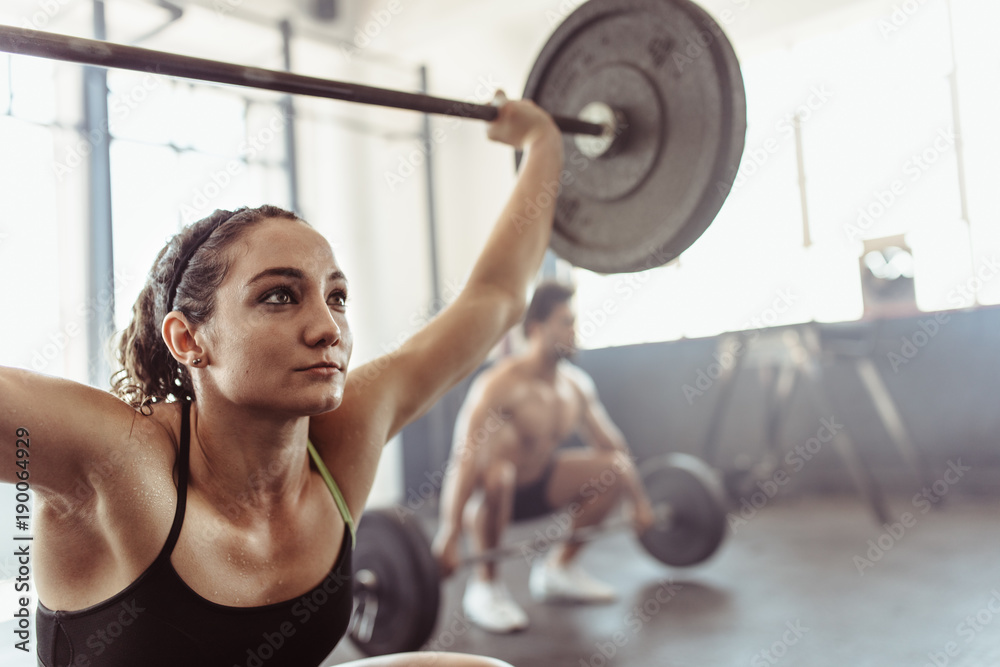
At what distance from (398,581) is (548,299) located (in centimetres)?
148

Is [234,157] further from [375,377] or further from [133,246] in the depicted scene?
[375,377]

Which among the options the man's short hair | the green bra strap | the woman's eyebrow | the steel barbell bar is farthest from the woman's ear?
the man's short hair

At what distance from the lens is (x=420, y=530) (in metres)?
2.55

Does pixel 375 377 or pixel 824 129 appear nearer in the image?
pixel 375 377

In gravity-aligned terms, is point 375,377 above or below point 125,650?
above

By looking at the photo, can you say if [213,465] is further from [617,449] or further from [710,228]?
[710,228]

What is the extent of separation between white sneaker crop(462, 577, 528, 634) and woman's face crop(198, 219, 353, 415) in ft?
6.95

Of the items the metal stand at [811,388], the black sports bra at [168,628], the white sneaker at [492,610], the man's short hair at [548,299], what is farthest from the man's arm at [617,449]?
the black sports bra at [168,628]

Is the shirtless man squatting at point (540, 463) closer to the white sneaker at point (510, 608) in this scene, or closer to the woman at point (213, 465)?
the white sneaker at point (510, 608)

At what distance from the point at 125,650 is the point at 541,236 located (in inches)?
38.2

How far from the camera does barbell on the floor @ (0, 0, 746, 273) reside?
4.94ft

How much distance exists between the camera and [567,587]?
3.27 meters

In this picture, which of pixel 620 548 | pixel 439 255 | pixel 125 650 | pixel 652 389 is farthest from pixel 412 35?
pixel 125 650

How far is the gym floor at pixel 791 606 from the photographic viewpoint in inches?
95.5
